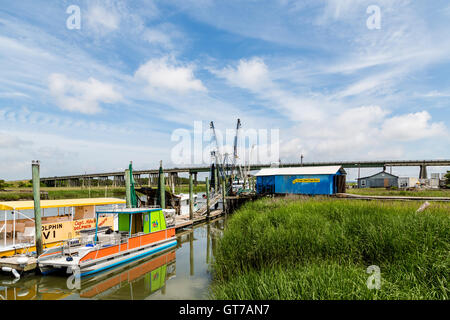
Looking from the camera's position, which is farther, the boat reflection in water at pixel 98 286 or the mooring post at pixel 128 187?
the mooring post at pixel 128 187

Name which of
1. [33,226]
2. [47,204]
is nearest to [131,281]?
[47,204]

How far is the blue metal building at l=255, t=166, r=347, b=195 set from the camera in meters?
29.5

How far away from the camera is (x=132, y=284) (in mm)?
11766

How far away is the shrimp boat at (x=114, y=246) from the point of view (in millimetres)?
11812

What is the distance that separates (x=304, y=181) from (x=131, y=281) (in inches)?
931

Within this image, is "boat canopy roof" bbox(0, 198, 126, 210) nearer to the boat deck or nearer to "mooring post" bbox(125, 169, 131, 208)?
"mooring post" bbox(125, 169, 131, 208)

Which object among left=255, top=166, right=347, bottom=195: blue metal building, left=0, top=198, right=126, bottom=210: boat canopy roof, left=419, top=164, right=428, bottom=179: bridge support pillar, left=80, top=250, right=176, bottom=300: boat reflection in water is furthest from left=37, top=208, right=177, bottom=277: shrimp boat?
left=419, top=164, right=428, bottom=179: bridge support pillar

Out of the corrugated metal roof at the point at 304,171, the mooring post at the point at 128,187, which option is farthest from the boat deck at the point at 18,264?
the corrugated metal roof at the point at 304,171

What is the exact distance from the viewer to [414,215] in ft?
35.0

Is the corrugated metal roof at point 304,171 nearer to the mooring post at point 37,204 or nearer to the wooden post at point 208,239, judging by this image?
the wooden post at point 208,239

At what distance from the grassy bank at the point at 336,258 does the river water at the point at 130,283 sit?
6.73 ft

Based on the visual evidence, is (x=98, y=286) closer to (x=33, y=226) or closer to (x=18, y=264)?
(x=18, y=264)
